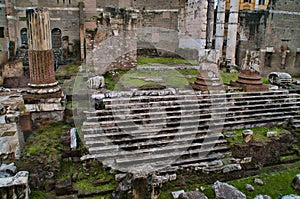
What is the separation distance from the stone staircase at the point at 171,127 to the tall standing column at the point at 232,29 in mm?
9327

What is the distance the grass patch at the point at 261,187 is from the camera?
507cm

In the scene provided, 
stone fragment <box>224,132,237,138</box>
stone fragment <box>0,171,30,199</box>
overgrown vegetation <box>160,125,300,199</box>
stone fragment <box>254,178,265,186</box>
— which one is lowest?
overgrown vegetation <box>160,125,300,199</box>

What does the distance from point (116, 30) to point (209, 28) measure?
24.4 ft

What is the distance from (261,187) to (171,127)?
2566 mm

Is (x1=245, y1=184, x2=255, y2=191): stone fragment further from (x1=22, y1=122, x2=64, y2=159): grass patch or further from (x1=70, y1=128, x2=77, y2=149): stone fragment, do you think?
(x1=22, y1=122, x2=64, y2=159): grass patch

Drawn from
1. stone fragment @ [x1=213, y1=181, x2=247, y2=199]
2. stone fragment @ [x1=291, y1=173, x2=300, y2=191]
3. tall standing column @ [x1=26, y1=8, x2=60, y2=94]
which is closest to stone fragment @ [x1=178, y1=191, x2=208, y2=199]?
stone fragment @ [x1=213, y1=181, x2=247, y2=199]

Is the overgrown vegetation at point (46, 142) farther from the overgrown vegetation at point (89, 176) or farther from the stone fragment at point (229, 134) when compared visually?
the stone fragment at point (229, 134)

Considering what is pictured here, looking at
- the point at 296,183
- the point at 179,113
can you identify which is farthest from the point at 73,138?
the point at 296,183

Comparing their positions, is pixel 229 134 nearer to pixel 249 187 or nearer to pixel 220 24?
pixel 249 187

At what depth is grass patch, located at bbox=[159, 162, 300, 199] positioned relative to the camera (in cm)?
507

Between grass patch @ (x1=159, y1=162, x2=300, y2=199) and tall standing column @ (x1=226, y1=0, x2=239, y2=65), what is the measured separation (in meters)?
11.9

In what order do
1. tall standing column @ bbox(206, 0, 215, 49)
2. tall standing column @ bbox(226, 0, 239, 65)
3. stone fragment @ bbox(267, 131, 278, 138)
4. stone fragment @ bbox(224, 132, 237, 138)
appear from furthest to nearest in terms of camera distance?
tall standing column @ bbox(226, 0, 239, 65), tall standing column @ bbox(206, 0, 215, 49), stone fragment @ bbox(267, 131, 278, 138), stone fragment @ bbox(224, 132, 237, 138)

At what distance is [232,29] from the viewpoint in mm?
17000

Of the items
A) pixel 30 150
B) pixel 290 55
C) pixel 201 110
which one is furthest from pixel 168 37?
pixel 30 150
